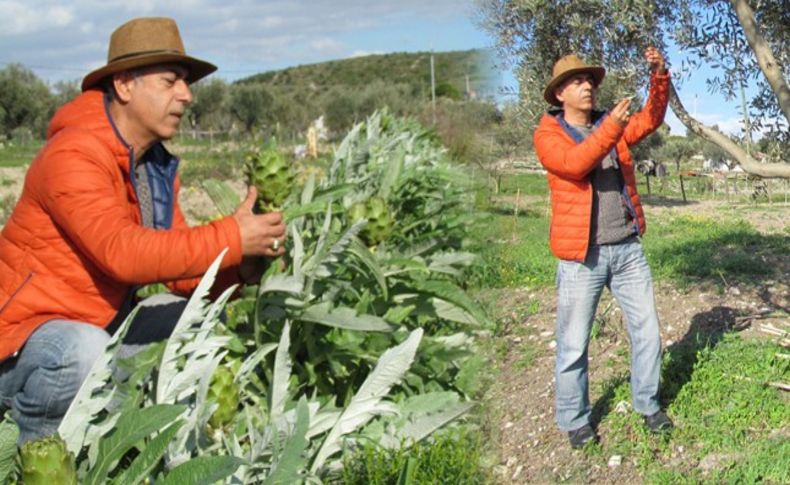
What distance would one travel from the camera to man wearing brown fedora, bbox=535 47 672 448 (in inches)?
147

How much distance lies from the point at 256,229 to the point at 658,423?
2165mm

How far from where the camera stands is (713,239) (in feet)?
29.2

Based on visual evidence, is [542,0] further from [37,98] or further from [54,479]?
[37,98]

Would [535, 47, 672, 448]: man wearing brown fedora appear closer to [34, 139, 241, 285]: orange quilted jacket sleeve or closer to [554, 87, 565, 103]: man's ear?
[554, 87, 565, 103]: man's ear

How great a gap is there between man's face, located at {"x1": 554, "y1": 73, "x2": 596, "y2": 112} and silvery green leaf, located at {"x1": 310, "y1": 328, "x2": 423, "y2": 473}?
5.83 ft

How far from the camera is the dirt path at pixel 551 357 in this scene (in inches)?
147

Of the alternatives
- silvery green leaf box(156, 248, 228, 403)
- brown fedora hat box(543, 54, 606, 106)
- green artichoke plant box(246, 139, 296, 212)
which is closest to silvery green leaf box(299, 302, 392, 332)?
green artichoke plant box(246, 139, 296, 212)

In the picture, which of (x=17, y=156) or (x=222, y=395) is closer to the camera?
(x=222, y=395)

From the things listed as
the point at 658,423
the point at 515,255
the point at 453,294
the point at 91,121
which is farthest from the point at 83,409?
the point at 515,255

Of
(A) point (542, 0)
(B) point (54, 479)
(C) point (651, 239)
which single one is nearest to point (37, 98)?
(C) point (651, 239)

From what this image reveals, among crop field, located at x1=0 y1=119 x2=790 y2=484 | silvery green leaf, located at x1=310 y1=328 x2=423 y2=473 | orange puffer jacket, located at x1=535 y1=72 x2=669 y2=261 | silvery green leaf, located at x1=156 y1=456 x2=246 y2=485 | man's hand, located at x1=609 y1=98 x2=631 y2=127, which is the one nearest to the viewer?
silvery green leaf, located at x1=156 y1=456 x2=246 y2=485

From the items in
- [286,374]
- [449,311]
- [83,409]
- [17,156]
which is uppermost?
[83,409]

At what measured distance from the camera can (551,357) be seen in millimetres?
4926

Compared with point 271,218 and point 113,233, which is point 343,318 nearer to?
point 271,218
